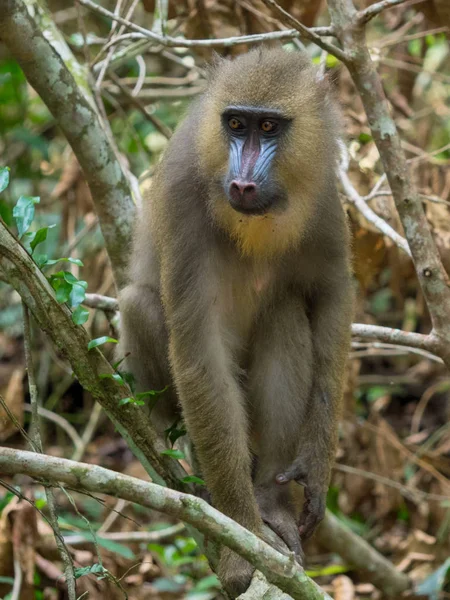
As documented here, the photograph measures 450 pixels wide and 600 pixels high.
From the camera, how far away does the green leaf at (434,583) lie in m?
6.43

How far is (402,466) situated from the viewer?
24.7 ft

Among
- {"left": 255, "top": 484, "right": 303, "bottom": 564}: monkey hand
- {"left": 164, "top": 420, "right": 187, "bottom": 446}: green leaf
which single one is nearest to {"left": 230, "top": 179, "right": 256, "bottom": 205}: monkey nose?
{"left": 164, "top": 420, "right": 187, "bottom": 446}: green leaf

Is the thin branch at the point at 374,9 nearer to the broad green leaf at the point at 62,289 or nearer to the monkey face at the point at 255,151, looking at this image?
the monkey face at the point at 255,151

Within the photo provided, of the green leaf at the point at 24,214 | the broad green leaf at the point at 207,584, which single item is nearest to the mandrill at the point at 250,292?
the green leaf at the point at 24,214

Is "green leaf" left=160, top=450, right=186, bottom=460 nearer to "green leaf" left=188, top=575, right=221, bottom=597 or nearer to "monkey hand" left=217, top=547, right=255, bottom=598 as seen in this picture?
"monkey hand" left=217, top=547, right=255, bottom=598

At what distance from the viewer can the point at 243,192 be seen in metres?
3.94

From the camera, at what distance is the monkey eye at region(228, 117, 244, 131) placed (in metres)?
4.16

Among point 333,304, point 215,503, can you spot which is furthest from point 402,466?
point 215,503

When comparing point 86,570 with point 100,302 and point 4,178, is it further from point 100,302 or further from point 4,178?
point 100,302

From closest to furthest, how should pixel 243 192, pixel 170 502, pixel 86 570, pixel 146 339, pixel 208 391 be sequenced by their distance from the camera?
pixel 170 502
pixel 86 570
pixel 243 192
pixel 208 391
pixel 146 339

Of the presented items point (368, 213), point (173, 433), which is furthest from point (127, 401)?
point (368, 213)

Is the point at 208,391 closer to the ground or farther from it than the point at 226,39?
closer to the ground

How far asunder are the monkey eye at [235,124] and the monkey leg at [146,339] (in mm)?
1165

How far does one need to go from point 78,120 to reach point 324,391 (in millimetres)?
2106
